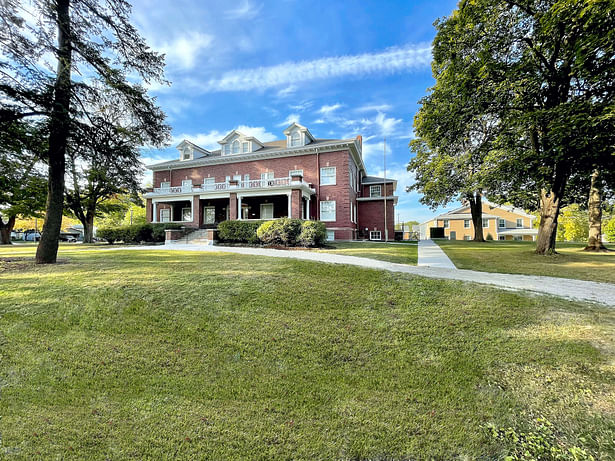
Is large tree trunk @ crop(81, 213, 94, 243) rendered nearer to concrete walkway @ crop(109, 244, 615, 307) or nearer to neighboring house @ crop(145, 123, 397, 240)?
neighboring house @ crop(145, 123, 397, 240)

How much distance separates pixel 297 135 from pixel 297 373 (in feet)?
71.8

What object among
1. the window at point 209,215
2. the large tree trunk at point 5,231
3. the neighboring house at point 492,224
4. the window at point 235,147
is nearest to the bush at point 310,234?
the window at point 209,215

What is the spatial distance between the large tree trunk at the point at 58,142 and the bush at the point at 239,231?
849 cm

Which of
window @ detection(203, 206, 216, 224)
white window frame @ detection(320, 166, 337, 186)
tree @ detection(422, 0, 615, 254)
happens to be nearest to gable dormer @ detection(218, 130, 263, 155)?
window @ detection(203, 206, 216, 224)

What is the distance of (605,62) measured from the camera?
8.73m

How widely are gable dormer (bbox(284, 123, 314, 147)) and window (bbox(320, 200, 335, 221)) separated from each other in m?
5.34

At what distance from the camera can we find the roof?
845 inches

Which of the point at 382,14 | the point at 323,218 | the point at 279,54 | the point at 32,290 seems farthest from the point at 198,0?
the point at 323,218

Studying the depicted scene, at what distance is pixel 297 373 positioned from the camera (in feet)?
10.1

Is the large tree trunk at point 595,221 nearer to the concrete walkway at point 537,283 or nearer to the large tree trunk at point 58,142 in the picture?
the concrete walkway at point 537,283

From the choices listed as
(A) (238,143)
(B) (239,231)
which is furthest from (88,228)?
(B) (239,231)

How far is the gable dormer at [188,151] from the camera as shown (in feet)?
85.9

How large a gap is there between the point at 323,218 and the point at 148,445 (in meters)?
20.0

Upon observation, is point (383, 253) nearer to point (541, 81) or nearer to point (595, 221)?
point (541, 81)
